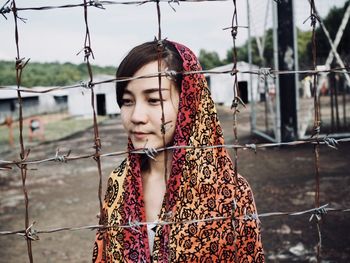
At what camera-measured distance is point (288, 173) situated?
6645mm

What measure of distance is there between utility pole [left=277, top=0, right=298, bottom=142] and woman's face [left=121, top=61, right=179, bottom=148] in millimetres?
7097

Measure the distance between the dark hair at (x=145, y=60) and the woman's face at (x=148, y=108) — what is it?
19 millimetres

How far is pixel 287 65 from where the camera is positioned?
324 inches

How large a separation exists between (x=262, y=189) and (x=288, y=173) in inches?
39.5

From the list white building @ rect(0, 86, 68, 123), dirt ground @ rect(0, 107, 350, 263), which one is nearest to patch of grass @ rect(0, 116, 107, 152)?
dirt ground @ rect(0, 107, 350, 263)

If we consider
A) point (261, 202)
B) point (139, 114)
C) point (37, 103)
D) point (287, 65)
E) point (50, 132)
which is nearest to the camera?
point (139, 114)

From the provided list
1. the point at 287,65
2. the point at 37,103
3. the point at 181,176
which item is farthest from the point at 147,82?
the point at 37,103

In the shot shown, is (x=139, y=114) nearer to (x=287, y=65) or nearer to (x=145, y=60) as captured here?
(x=145, y=60)

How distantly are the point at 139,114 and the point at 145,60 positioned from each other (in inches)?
7.5

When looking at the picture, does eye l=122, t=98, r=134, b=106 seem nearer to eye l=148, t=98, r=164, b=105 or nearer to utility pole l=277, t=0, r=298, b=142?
eye l=148, t=98, r=164, b=105

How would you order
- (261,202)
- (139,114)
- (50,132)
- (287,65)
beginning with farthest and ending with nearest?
(50,132) < (287,65) < (261,202) < (139,114)

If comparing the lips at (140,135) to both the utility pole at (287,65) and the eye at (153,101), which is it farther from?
the utility pole at (287,65)

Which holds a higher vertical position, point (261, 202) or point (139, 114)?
point (139, 114)

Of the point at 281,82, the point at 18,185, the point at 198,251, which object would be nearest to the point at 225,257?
the point at 198,251
